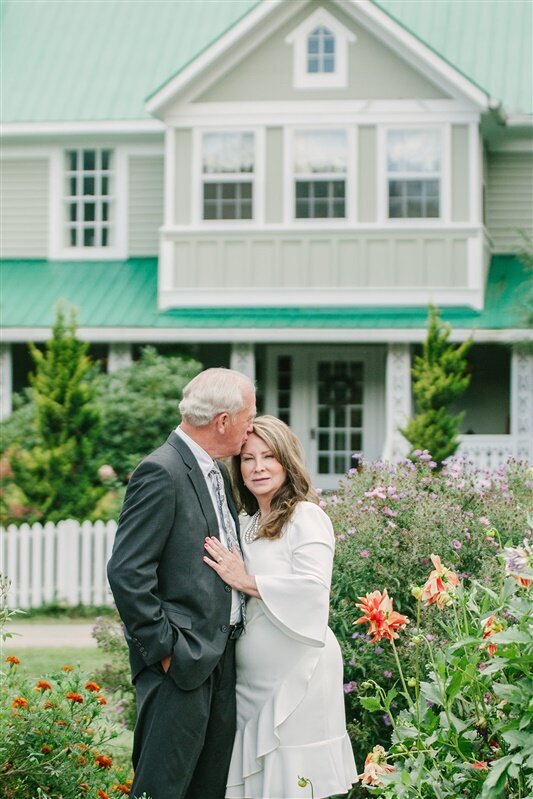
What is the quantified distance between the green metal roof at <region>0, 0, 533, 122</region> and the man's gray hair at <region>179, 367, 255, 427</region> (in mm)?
15165

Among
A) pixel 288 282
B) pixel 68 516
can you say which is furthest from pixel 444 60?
pixel 68 516

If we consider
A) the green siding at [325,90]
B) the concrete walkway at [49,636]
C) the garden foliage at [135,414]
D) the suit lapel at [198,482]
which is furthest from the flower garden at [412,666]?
the green siding at [325,90]

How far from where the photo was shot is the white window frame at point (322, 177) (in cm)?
1750

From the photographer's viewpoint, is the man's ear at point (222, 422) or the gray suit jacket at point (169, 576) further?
the man's ear at point (222, 422)

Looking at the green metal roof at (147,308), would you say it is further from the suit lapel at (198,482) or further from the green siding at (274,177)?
the suit lapel at (198,482)

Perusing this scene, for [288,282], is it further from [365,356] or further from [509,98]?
→ [509,98]

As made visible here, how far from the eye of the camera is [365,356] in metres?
19.3

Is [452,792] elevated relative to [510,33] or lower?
lower

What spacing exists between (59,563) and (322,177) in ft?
23.8

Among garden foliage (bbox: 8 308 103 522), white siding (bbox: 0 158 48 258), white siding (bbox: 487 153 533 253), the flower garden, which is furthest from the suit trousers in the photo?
white siding (bbox: 0 158 48 258)

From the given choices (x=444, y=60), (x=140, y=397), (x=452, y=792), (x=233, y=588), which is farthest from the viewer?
(x=444, y=60)

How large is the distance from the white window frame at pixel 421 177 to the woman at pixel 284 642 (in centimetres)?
1313

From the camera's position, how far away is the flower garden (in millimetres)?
3752

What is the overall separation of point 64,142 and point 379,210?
216 inches
